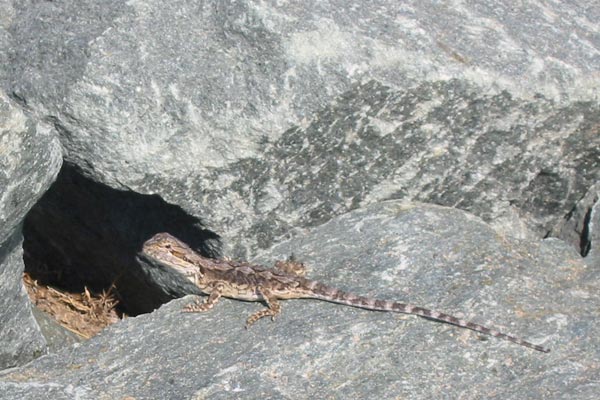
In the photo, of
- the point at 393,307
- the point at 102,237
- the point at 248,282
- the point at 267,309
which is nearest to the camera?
the point at 393,307

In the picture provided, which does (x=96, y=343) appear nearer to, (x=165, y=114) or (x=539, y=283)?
(x=165, y=114)

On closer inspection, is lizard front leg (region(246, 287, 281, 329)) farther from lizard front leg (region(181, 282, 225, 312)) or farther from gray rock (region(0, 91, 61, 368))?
gray rock (region(0, 91, 61, 368))

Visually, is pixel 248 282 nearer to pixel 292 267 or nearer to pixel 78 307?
pixel 292 267

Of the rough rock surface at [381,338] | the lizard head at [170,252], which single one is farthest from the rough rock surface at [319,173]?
the lizard head at [170,252]

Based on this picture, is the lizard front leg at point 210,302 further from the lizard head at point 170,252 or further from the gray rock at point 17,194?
the gray rock at point 17,194

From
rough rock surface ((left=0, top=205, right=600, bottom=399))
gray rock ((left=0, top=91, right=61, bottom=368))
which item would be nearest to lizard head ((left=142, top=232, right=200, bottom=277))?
rough rock surface ((left=0, top=205, right=600, bottom=399))

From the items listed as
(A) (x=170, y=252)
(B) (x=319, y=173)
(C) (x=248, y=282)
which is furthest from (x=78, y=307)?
(B) (x=319, y=173)

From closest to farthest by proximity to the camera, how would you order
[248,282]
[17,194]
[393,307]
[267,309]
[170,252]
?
[17,194], [393,307], [267,309], [248,282], [170,252]
